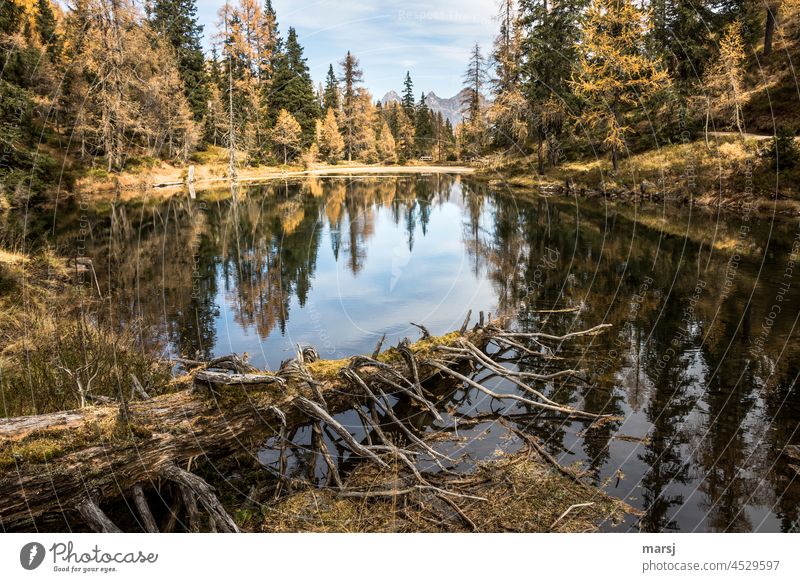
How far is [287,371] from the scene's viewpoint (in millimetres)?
7250

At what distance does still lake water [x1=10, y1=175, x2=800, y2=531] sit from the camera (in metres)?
7.82

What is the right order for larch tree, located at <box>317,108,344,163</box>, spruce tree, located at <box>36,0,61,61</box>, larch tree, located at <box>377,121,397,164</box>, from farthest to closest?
1. spruce tree, located at <box>36,0,61,61</box>
2. larch tree, located at <box>317,108,344,163</box>
3. larch tree, located at <box>377,121,397,164</box>

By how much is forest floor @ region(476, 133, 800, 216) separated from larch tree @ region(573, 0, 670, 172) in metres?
3.50

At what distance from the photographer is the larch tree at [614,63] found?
121 feet

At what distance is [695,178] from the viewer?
37.2 m

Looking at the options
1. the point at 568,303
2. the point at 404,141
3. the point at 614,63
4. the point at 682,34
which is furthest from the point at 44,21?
the point at 682,34

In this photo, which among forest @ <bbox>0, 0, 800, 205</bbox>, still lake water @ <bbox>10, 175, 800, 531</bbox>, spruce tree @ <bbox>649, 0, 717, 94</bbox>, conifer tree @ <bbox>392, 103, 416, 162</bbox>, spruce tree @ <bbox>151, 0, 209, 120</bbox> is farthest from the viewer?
spruce tree @ <bbox>649, 0, 717, 94</bbox>

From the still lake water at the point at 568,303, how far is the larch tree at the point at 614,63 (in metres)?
10.7

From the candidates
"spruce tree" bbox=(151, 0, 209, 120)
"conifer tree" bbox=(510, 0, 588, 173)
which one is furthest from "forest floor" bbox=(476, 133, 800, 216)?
"spruce tree" bbox=(151, 0, 209, 120)

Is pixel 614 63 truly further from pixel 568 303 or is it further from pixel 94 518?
pixel 94 518
